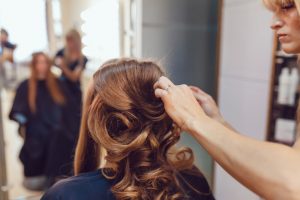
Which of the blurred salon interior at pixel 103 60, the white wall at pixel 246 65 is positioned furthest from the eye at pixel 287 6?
the white wall at pixel 246 65

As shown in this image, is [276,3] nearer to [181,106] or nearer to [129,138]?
[181,106]

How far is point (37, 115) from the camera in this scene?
2.11 m

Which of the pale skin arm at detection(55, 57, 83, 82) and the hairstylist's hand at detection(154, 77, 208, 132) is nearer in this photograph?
the hairstylist's hand at detection(154, 77, 208, 132)

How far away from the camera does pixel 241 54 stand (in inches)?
79.5

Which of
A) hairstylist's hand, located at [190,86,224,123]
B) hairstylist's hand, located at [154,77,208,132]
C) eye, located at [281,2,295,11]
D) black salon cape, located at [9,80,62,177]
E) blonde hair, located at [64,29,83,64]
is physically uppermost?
eye, located at [281,2,295,11]

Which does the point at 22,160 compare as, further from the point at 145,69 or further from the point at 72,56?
the point at 145,69

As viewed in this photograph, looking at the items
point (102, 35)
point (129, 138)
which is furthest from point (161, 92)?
point (102, 35)

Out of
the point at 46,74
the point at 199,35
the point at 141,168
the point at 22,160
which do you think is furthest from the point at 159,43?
the point at 141,168

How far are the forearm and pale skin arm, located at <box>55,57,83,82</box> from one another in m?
1.48

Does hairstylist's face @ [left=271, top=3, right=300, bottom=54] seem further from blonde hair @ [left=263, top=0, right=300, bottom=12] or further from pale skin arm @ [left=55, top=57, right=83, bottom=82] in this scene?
pale skin arm @ [left=55, top=57, right=83, bottom=82]

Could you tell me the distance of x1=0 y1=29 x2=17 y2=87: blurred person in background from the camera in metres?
1.75

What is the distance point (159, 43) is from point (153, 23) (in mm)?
141

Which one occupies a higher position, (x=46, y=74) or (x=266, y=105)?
(x=46, y=74)

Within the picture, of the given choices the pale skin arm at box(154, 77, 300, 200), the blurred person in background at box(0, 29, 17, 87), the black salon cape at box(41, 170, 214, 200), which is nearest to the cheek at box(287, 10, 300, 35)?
the pale skin arm at box(154, 77, 300, 200)
